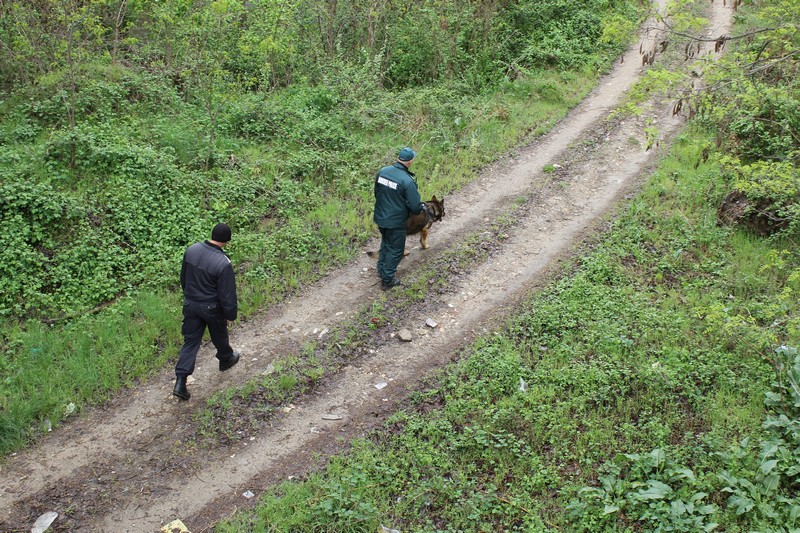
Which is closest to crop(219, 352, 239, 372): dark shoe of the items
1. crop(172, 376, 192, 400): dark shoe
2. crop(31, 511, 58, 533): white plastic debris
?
crop(172, 376, 192, 400): dark shoe

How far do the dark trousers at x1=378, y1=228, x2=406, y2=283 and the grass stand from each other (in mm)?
1930

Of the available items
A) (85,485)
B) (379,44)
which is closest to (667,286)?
(85,485)

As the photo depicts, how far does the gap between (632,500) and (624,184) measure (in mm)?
7725

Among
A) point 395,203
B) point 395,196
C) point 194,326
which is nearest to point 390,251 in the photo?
point 395,203

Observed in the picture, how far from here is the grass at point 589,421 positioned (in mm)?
5891

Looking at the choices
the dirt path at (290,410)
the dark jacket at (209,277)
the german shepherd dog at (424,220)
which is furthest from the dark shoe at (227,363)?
the german shepherd dog at (424,220)

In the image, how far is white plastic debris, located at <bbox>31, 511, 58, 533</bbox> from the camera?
5727 mm

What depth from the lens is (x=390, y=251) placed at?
923 cm

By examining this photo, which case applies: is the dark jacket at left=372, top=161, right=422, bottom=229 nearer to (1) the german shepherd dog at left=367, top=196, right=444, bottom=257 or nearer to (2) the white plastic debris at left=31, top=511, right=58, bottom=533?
(1) the german shepherd dog at left=367, top=196, right=444, bottom=257

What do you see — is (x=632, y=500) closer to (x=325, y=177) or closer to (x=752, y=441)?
(x=752, y=441)

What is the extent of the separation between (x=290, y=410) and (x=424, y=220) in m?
3.97

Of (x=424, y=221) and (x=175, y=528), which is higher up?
(x=424, y=221)

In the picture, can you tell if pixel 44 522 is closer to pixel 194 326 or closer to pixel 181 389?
pixel 181 389

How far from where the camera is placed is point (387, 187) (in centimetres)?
884
